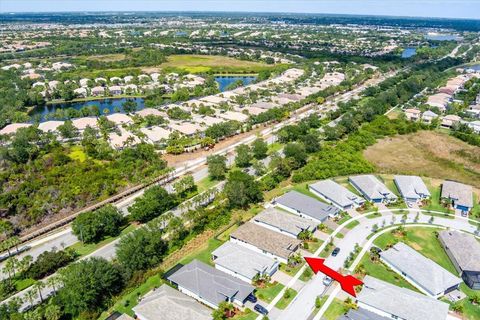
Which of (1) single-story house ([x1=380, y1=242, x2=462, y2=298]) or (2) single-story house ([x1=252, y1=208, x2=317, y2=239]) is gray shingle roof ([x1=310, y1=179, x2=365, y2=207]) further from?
(1) single-story house ([x1=380, y1=242, x2=462, y2=298])

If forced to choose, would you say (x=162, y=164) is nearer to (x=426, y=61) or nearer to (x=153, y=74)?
(x=153, y=74)

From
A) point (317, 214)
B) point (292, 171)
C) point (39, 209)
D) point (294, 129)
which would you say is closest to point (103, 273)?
point (39, 209)

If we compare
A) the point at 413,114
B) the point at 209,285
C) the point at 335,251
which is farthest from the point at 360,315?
the point at 413,114

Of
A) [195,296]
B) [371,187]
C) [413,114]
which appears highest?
[413,114]

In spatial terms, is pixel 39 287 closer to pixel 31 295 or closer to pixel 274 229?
pixel 31 295

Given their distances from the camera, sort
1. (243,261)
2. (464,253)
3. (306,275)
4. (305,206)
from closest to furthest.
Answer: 1. (306,275)
2. (243,261)
3. (464,253)
4. (305,206)
